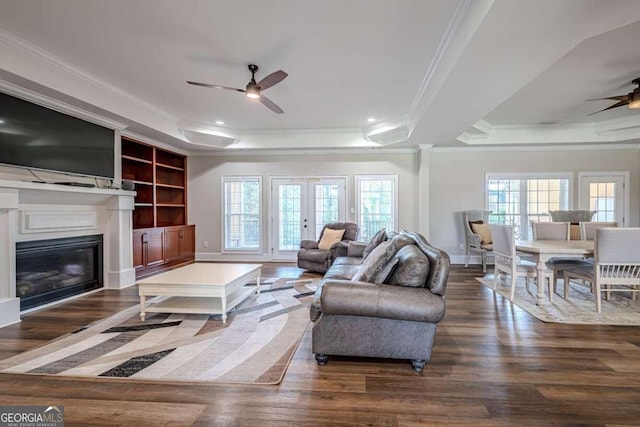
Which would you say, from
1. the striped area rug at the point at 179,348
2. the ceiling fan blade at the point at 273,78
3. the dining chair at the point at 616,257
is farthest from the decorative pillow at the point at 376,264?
the dining chair at the point at 616,257

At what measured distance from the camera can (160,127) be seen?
529 centimetres

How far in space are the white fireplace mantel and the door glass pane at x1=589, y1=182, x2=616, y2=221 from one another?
911 centimetres

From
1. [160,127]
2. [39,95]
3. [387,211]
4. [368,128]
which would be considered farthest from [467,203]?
[39,95]

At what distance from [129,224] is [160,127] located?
1761mm

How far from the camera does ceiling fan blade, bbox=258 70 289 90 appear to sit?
3119 millimetres

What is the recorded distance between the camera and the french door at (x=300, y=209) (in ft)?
23.0

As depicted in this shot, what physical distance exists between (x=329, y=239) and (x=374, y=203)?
1.76m

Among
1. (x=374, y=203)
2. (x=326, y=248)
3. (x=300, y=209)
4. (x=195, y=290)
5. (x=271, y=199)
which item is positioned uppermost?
(x=271, y=199)

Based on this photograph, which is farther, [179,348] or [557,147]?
[557,147]

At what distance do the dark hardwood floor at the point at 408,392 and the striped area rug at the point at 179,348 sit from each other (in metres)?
0.12

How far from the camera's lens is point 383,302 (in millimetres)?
2189

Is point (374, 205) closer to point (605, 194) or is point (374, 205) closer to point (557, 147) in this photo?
point (557, 147)

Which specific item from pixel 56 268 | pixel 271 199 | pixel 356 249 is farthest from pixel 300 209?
pixel 56 268

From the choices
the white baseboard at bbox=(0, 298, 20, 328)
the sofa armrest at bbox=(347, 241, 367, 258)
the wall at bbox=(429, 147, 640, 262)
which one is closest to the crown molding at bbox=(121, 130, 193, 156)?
the white baseboard at bbox=(0, 298, 20, 328)
